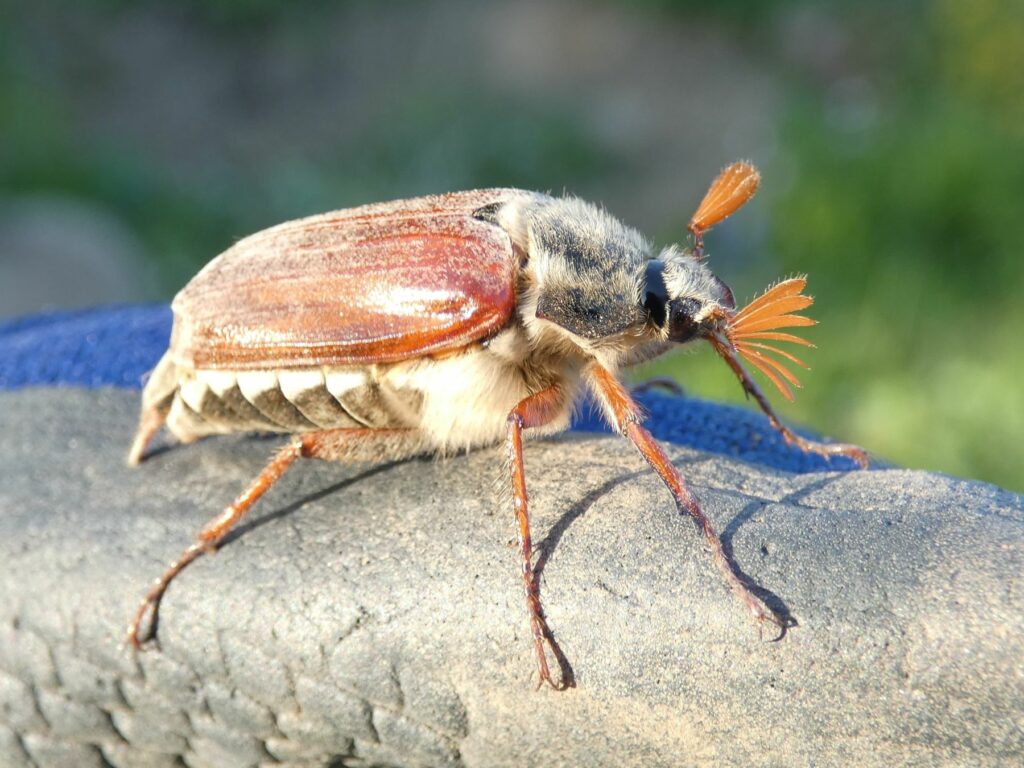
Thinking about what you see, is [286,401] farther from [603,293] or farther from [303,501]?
[603,293]

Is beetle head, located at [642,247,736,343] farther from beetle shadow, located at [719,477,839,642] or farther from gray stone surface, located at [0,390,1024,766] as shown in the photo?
beetle shadow, located at [719,477,839,642]

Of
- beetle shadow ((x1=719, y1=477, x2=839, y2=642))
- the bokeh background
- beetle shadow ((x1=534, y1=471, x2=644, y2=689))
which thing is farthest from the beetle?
the bokeh background

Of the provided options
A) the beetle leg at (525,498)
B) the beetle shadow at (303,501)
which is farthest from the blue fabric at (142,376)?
the beetle shadow at (303,501)

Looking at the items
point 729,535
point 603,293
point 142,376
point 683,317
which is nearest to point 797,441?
point 683,317

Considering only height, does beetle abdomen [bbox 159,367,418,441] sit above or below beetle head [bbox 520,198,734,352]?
below

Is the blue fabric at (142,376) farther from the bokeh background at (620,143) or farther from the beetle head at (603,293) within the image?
the bokeh background at (620,143)

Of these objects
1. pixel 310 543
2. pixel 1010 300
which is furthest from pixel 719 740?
pixel 1010 300
